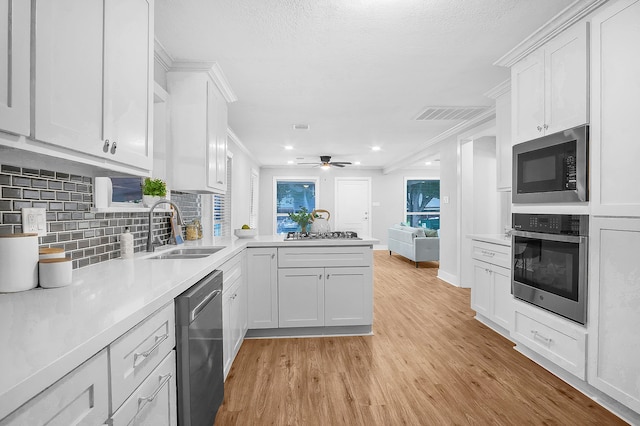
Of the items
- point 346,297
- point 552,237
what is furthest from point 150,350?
point 552,237

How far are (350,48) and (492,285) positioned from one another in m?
2.47

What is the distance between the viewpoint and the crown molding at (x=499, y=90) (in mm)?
3126

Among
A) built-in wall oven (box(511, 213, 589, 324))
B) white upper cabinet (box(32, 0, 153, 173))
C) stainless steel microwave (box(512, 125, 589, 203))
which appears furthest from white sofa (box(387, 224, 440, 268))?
white upper cabinet (box(32, 0, 153, 173))

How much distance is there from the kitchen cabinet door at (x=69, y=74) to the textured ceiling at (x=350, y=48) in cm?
99

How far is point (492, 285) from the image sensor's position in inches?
123

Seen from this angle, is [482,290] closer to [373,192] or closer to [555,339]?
[555,339]

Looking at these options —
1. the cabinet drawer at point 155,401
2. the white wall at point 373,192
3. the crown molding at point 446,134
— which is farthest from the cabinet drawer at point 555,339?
the white wall at point 373,192

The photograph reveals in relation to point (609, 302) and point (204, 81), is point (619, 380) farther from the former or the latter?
point (204, 81)

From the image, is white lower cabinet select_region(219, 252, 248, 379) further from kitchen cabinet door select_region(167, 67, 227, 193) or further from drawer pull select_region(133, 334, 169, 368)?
drawer pull select_region(133, 334, 169, 368)

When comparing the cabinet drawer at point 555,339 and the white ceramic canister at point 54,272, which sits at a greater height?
the white ceramic canister at point 54,272

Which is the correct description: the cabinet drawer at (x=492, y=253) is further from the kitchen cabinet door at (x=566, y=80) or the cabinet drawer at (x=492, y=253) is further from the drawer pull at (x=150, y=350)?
the drawer pull at (x=150, y=350)

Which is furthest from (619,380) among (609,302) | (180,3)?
(180,3)

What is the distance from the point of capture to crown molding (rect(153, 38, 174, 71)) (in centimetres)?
242

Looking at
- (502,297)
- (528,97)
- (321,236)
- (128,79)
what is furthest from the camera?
(321,236)
